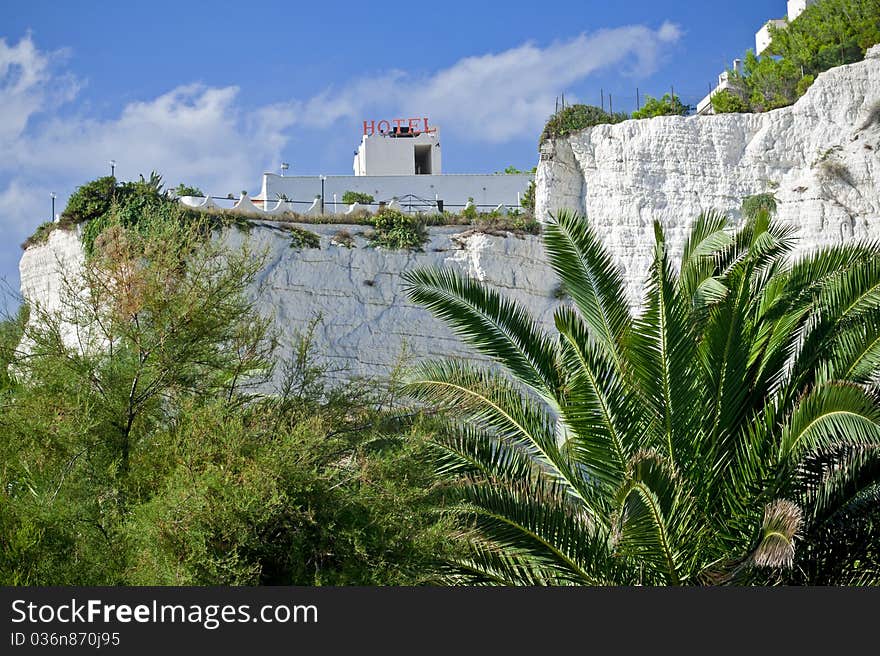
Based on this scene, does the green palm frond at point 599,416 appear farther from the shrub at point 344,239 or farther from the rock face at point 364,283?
the shrub at point 344,239

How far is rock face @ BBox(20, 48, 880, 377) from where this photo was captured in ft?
72.3

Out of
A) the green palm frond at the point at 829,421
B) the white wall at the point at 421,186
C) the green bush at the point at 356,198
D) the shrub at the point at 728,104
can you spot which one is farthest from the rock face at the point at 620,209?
the green palm frond at the point at 829,421

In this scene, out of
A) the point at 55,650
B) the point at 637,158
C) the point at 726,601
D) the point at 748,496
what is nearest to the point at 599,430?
the point at 748,496

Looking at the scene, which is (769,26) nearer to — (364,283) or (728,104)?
(728,104)

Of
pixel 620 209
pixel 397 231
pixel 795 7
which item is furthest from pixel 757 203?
pixel 795 7

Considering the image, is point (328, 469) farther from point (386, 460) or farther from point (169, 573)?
point (169, 573)

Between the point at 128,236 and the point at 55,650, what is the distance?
5.01m

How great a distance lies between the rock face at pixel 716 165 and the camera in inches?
904

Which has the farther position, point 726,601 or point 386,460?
point 386,460

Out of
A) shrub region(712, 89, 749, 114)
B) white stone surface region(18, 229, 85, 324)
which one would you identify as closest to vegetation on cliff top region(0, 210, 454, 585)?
white stone surface region(18, 229, 85, 324)

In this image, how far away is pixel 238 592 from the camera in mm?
5805

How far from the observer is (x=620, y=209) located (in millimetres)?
23703

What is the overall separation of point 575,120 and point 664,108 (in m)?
6.46

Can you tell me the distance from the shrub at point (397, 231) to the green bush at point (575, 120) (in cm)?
398
